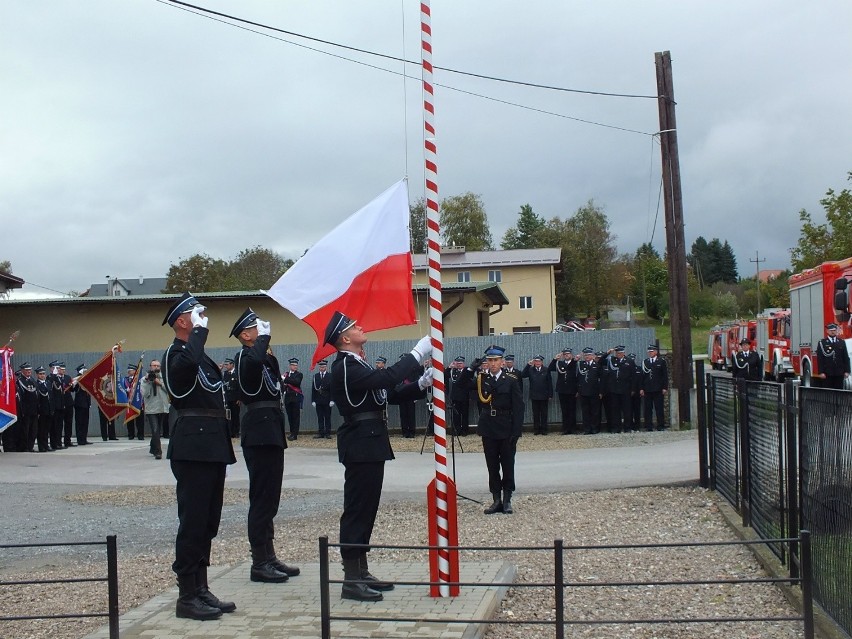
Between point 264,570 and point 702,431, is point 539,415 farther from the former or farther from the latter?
point 264,570

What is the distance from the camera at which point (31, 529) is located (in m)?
11.4

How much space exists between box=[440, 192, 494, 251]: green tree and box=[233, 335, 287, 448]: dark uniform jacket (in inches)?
2885

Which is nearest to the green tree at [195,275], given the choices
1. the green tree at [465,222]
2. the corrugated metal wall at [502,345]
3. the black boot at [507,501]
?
the green tree at [465,222]

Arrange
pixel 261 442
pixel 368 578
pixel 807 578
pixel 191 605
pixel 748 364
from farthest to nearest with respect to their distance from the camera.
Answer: pixel 748 364, pixel 261 442, pixel 368 578, pixel 191 605, pixel 807 578

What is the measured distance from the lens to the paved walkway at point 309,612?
5949 mm

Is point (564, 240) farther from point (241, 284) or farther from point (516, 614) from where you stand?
point (516, 614)

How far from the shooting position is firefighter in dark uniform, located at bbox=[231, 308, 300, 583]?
7.29 m

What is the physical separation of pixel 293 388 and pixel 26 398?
6.02 metres

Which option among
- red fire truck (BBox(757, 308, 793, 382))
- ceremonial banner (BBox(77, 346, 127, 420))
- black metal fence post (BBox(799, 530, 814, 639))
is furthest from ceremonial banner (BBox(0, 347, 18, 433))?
red fire truck (BBox(757, 308, 793, 382))

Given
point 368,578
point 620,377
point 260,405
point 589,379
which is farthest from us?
point 589,379

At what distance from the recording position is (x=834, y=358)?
19078mm

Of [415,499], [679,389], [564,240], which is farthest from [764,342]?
[564,240]

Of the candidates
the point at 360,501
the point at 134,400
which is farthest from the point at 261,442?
the point at 134,400

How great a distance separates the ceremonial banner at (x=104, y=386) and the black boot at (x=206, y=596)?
16078 millimetres
